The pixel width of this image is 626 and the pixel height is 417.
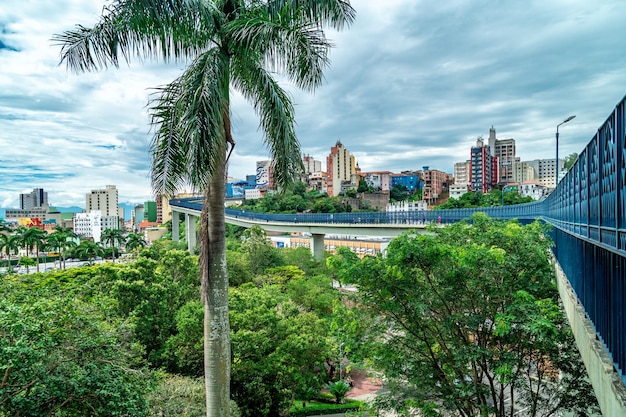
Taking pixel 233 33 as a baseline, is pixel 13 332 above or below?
below

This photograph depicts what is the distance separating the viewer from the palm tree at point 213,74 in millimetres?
7328

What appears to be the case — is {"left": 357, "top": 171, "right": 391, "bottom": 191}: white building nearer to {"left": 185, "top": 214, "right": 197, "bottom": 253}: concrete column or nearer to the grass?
{"left": 185, "top": 214, "right": 197, "bottom": 253}: concrete column

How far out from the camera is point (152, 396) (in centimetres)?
1085

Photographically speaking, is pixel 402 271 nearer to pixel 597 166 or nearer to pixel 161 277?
pixel 597 166

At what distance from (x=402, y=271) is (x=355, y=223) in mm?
23408

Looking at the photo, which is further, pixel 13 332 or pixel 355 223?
pixel 355 223

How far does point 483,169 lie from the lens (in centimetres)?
11231

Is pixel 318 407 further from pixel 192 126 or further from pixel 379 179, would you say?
pixel 379 179

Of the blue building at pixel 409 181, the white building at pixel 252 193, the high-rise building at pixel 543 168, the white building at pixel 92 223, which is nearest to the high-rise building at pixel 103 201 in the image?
the white building at pixel 92 223

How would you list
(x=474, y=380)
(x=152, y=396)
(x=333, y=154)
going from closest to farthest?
(x=474, y=380)
(x=152, y=396)
(x=333, y=154)

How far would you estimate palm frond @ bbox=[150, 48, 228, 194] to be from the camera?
7.25 meters

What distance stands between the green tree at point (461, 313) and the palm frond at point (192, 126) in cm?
406

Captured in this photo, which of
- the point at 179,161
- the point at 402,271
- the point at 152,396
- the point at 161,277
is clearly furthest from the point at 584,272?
the point at 161,277

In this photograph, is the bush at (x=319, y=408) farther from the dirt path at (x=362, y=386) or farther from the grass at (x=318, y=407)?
the dirt path at (x=362, y=386)
